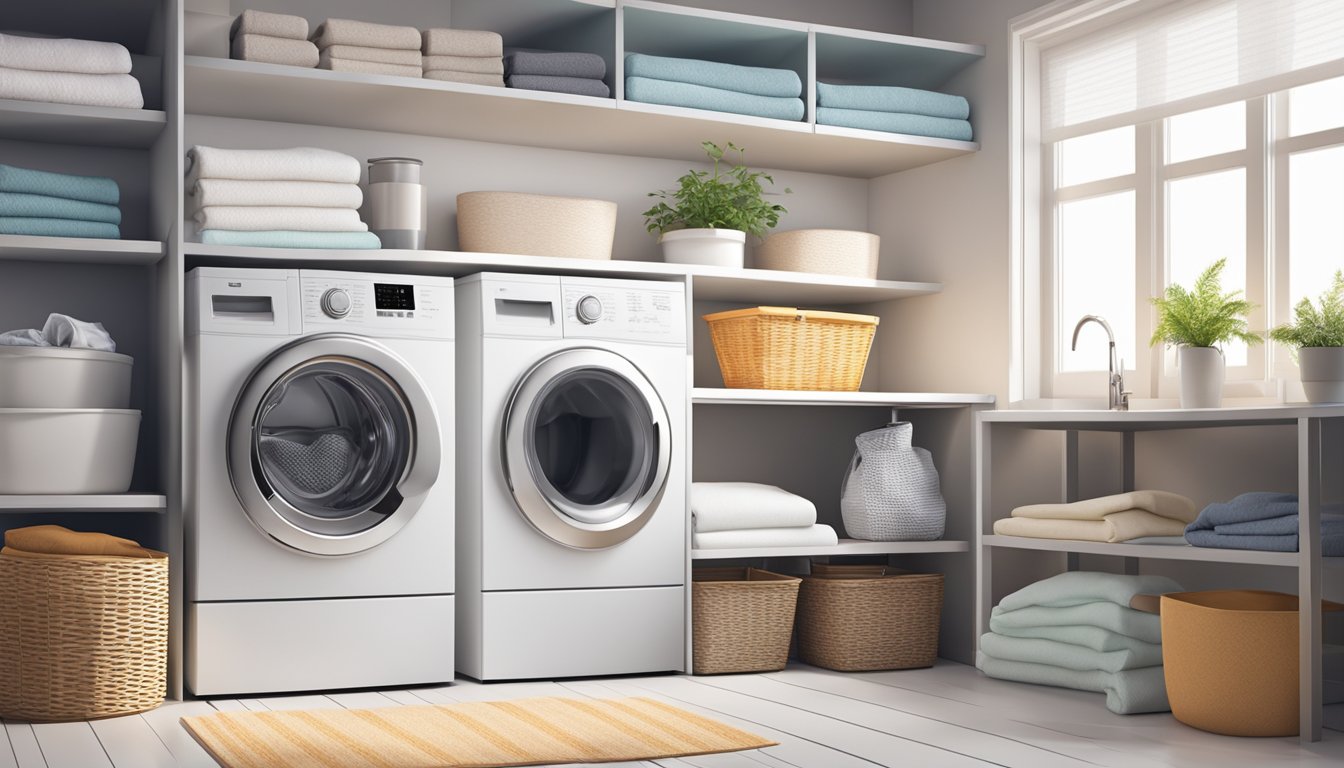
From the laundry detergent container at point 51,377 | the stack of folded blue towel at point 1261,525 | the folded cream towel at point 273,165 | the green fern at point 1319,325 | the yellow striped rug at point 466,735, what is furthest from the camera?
the folded cream towel at point 273,165

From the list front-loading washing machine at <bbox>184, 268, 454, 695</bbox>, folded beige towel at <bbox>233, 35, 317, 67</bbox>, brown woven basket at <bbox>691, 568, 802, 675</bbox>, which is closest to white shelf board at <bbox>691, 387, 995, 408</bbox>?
brown woven basket at <bbox>691, 568, 802, 675</bbox>

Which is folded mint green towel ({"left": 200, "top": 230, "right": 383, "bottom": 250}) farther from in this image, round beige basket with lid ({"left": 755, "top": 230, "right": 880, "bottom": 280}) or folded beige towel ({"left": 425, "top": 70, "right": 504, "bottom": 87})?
round beige basket with lid ({"left": 755, "top": 230, "right": 880, "bottom": 280})

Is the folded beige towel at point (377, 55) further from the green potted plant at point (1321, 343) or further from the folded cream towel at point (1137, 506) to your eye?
the green potted plant at point (1321, 343)

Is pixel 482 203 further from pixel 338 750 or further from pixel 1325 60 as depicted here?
pixel 1325 60

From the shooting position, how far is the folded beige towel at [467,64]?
3822 millimetres

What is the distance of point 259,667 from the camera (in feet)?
11.5

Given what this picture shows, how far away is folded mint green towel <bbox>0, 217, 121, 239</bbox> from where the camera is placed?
3469 mm

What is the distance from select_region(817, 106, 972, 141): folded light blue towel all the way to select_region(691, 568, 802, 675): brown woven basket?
1.40 m

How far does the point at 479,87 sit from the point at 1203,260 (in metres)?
2.02

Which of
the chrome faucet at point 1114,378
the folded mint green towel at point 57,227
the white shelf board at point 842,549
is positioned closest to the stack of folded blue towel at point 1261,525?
the chrome faucet at point 1114,378

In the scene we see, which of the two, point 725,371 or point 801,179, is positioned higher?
point 801,179

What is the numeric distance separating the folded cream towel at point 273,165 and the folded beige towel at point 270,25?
301 mm

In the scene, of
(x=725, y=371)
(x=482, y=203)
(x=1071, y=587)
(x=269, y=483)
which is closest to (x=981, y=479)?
(x=1071, y=587)

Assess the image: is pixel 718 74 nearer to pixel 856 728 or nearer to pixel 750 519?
pixel 750 519
